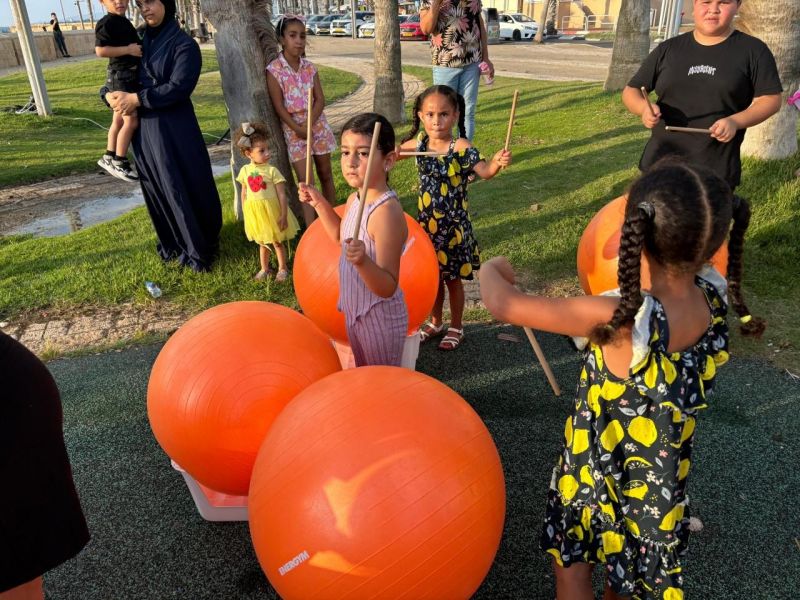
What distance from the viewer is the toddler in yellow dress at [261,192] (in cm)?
555

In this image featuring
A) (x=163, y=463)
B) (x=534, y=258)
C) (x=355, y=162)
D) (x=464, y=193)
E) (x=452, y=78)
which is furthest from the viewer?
(x=452, y=78)

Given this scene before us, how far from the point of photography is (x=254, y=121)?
6.18 m

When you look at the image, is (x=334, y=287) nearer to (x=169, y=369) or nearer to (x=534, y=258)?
(x=169, y=369)

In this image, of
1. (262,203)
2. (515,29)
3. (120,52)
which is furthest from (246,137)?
(515,29)

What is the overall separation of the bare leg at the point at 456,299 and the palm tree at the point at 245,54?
2841 mm

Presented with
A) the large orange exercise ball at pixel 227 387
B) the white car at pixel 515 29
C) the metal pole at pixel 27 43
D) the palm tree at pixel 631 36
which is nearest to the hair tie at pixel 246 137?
the large orange exercise ball at pixel 227 387

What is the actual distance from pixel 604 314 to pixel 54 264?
6561 mm

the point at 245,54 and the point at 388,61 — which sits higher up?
the point at 245,54

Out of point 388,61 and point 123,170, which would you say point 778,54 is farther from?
point 123,170

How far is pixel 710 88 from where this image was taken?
391 centimetres

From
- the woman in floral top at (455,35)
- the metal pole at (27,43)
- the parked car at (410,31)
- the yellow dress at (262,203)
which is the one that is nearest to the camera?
the yellow dress at (262,203)

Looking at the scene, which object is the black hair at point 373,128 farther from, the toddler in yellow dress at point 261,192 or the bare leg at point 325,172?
the bare leg at point 325,172

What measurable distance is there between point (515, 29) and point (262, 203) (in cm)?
3436

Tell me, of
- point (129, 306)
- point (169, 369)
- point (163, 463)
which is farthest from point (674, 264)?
point (129, 306)
